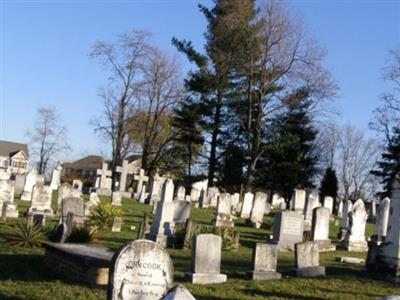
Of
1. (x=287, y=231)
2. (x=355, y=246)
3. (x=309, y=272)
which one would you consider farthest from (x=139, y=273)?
(x=355, y=246)

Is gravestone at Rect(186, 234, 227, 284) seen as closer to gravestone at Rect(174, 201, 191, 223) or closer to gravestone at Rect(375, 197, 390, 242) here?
gravestone at Rect(174, 201, 191, 223)

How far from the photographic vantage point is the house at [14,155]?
10475 centimetres

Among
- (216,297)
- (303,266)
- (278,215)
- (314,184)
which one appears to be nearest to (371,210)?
(314,184)

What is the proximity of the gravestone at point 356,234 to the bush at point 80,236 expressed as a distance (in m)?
9.01

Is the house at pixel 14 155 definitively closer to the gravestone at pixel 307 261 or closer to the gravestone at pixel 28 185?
the gravestone at pixel 28 185

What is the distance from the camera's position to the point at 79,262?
9781 millimetres

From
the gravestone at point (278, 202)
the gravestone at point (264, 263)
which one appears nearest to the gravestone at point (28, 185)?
the gravestone at point (264, 263)

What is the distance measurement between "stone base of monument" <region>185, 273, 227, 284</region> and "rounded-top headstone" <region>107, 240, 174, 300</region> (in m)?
2.82

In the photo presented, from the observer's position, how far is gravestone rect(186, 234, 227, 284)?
34.8ft

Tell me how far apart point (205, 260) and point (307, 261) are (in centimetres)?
248

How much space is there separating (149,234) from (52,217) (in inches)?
199

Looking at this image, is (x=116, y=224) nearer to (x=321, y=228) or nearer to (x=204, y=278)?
(x=321, y=228)

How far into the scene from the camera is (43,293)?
878 centimetres

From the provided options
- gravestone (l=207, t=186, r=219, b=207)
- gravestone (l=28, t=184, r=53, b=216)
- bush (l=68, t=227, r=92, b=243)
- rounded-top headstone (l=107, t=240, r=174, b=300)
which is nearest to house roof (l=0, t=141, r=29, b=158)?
gravestone (l=207, t=186, r=219, b=207)
